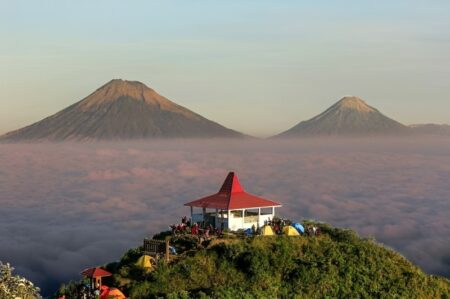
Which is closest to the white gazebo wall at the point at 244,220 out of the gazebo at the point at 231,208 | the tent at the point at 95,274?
the gazebo at the point at 231,208

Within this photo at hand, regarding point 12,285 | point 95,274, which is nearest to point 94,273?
point 95,274

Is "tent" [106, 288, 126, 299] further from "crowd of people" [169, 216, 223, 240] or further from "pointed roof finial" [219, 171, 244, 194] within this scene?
"pointed roof finial" [219, 171, 244, 194]

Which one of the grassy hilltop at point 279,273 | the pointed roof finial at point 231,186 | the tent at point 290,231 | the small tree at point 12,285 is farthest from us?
the pointed roof finial at point 231,186

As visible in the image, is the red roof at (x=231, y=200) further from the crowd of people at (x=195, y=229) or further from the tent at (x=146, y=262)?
the tent at (x=146, y=262)

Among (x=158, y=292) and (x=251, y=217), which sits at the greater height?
(x=251, y=217)

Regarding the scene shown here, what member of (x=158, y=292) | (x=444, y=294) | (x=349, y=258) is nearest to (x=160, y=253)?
(x=158, y=292)

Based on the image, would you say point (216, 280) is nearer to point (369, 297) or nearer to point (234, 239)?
point (234, 239)

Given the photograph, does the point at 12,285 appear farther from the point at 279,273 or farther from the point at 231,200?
the point at 231,200
